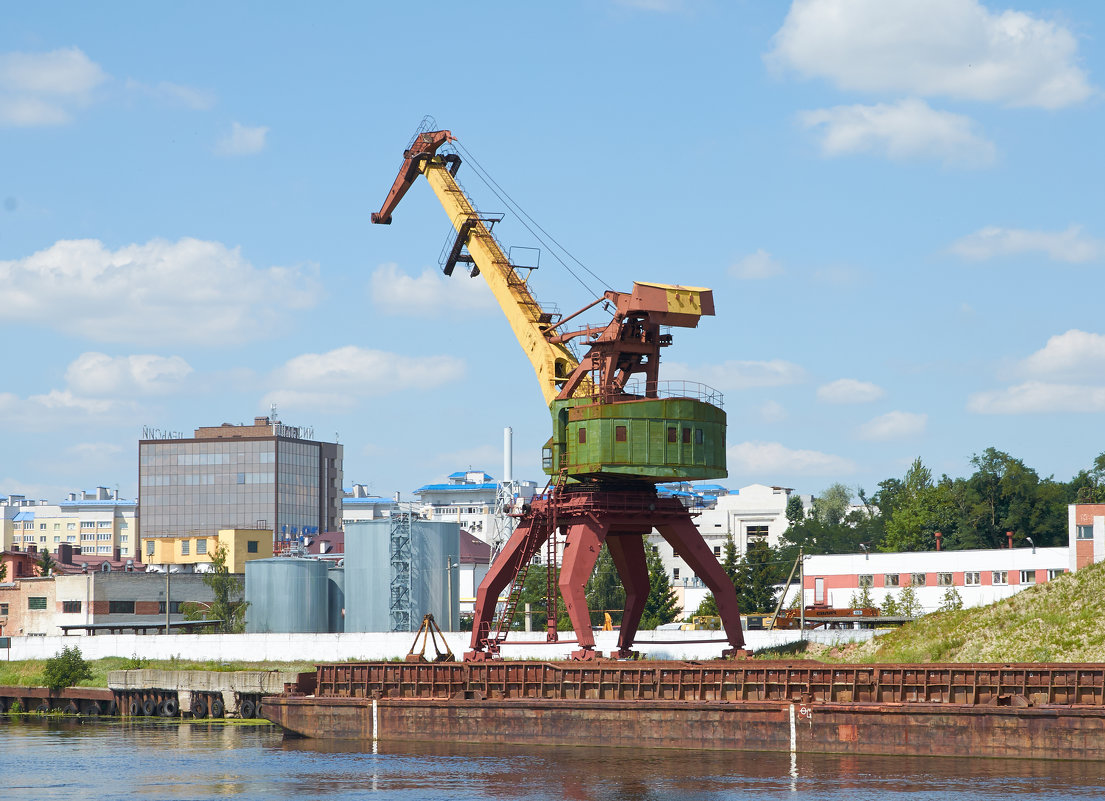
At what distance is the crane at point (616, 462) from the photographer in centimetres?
5112

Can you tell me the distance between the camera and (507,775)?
40.9 m

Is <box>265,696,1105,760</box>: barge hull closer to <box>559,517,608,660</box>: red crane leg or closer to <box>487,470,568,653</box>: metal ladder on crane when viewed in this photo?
<box>559,517,608,660</box>: red crane leg

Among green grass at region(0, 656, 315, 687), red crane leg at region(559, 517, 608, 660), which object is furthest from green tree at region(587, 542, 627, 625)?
red crane leg at region(559, 517, 608, 660)

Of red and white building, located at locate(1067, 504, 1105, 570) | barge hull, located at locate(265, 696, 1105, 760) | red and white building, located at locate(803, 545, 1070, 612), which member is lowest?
barge hull, located at locate(265, 696, 1105, 760)

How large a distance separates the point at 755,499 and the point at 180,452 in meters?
79.6

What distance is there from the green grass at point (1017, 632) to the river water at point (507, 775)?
386 inches

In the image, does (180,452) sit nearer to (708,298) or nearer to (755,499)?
(755,499)

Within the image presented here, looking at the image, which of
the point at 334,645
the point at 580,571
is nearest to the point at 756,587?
the point at 334,645

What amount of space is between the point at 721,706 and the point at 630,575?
1126 cm

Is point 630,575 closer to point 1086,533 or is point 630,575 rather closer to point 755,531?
point 1086,533

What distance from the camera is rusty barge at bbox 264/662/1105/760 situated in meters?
40.0

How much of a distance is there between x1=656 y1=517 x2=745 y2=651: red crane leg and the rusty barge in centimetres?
670

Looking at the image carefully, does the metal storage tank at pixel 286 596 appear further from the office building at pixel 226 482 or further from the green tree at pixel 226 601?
the office building at pixel 226 482

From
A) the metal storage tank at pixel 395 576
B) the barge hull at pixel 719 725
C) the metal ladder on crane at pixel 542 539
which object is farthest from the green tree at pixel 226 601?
the barge hull at pixel 719 725
